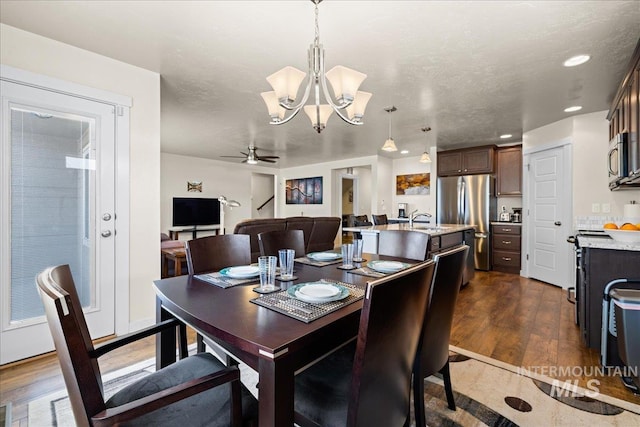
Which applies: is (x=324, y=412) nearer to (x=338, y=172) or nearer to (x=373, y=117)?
(x=373, y=117)

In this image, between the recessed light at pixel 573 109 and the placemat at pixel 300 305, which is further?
the recessed light at pixel 573 109

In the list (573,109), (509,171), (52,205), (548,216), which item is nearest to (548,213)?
(548,216)

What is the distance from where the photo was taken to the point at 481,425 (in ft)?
4.81

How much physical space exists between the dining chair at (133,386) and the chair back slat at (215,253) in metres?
0.46

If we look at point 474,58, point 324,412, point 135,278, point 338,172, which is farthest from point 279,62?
point 338,172

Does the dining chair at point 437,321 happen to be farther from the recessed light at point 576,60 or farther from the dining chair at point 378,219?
the dining chair at point 378,219

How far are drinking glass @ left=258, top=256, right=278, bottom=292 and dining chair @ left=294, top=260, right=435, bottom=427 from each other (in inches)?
15.1

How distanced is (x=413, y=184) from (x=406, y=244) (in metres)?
5.01

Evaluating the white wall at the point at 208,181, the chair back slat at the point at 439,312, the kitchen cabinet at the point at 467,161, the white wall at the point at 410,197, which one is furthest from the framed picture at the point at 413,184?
the chair back slat at the point at 439,312

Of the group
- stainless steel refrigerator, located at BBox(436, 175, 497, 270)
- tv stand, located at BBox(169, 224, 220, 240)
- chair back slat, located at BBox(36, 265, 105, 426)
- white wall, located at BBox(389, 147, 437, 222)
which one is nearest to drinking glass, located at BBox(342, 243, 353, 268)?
chair back slat, located at BBox(36, 265, 105, 426)

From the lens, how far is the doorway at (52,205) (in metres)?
2.04

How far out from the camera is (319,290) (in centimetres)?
123

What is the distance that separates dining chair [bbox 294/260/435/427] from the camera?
0.82 m

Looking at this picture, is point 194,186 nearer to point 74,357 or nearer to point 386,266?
point 386,266
